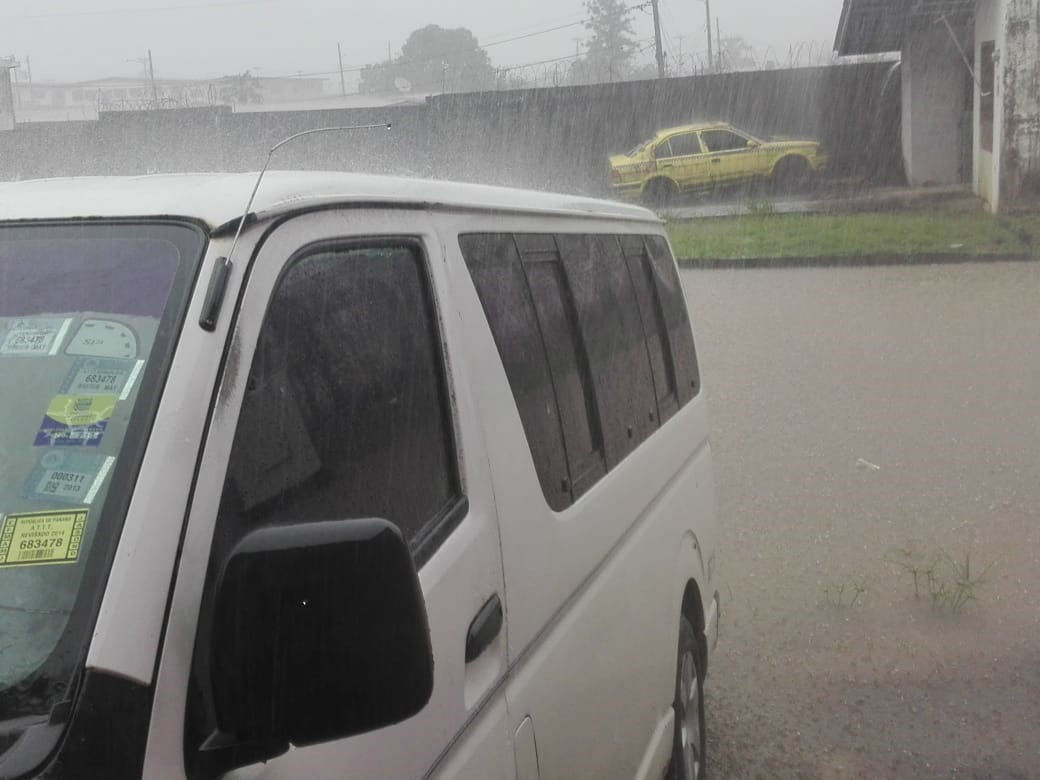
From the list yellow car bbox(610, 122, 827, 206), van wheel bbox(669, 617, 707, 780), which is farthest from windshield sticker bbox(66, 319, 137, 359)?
yellow car bbox(610, 122, 827, 206)

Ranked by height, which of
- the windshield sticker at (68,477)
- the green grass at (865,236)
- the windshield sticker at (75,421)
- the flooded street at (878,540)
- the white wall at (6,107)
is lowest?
the flooded street at (878,540)

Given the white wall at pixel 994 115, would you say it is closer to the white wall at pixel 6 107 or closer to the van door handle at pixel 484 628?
the white wall at pixel 6 107

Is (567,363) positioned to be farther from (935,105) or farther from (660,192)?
(660,192)

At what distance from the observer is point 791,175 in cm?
2670

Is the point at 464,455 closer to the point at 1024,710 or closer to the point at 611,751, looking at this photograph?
the point at 611,751

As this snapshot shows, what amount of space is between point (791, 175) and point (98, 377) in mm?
26259

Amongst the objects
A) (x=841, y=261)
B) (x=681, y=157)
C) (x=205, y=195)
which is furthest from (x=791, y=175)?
(x=205, y=195)

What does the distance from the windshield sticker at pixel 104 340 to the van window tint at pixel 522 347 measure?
89 cm

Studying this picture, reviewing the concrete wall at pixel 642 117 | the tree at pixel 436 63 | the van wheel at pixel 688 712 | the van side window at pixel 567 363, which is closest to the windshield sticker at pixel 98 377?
the van side window at pixel 567 363

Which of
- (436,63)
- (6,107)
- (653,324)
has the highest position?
(436,63)

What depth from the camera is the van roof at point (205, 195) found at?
1811 millimetres

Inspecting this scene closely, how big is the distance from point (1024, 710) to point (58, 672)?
4.29m

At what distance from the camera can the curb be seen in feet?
51.2

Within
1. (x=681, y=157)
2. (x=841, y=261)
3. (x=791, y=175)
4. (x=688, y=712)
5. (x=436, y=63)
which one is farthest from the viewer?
(x=436, y=63)
